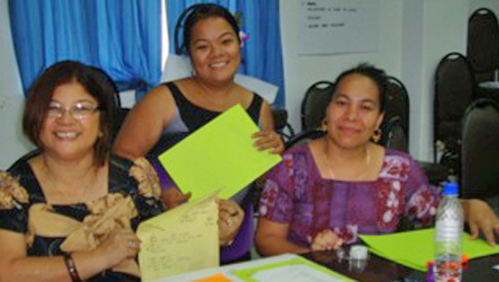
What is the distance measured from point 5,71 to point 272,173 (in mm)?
2622

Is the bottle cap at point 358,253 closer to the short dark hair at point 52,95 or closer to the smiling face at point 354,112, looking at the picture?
the smiling face at point 354,112

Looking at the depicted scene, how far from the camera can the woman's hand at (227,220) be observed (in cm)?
175

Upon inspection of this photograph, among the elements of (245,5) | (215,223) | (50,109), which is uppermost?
(245,5)

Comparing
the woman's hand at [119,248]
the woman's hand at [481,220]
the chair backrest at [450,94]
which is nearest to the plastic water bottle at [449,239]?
the woman's hand at [481,220]

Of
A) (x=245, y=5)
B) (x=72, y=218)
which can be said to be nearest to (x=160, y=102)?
(x=72, y=218)

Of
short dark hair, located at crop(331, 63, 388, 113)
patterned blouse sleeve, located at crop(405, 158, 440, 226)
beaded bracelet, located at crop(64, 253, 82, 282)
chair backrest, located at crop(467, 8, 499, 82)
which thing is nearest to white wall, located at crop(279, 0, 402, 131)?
chair backrest, located at crop(467, 8, 499, 82)

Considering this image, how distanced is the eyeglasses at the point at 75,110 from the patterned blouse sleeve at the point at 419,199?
1.05 m

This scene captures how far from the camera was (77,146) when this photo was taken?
5.49ft

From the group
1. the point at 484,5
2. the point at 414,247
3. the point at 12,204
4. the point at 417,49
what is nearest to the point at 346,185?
the point at 414,247

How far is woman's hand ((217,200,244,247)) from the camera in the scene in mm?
1752

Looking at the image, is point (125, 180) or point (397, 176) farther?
point (397, 176)

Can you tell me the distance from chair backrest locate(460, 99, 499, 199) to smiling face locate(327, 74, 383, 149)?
98 centimetres

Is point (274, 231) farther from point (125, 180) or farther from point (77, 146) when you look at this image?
point (77, 146)

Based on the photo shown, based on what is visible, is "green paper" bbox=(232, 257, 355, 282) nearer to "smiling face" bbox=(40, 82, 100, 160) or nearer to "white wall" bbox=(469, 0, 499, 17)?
"smiling face" bbox=(40, 82, 100, 160)
